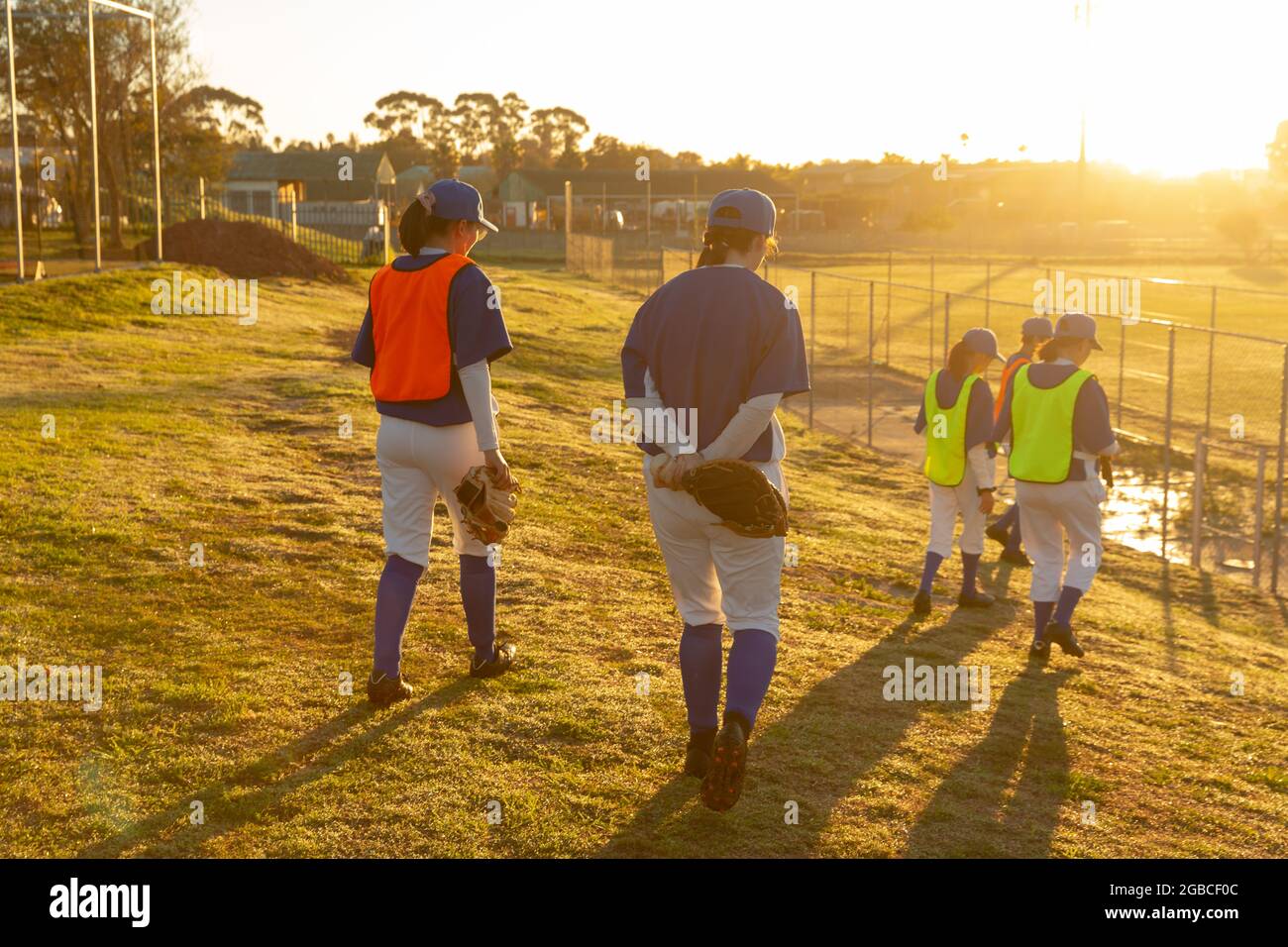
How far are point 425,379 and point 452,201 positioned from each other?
2.46ft

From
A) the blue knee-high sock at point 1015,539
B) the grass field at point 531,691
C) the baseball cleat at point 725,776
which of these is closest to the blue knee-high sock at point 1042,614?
the grass field at point 531,691

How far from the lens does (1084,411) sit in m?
7.27

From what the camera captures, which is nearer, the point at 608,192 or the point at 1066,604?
the point at 1066,604

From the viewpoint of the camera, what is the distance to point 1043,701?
6.78m

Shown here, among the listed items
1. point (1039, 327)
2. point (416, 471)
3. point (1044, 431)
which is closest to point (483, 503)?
point (416, 471)

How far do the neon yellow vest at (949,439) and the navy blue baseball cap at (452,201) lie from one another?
4.08 m

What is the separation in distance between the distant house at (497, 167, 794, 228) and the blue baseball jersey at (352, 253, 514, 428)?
7996 cm

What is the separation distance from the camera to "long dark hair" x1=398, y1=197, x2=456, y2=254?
17.4 ft

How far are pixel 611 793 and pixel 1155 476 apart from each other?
13.3 m

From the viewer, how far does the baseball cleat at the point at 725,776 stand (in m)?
4.35

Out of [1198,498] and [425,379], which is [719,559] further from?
[1198,498]

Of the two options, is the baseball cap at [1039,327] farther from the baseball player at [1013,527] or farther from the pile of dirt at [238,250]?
the pile of dirt at [238,250]
